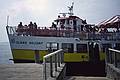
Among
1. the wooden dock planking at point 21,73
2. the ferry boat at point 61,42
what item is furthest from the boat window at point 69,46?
the wooden dock planking at point 21,73

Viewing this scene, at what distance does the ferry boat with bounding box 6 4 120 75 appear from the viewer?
91.9 ft

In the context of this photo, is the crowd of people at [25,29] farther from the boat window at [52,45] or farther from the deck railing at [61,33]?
the boat window at [52,45]

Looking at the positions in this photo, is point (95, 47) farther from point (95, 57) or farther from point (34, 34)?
point (34, 34)

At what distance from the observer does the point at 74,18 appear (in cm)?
3162

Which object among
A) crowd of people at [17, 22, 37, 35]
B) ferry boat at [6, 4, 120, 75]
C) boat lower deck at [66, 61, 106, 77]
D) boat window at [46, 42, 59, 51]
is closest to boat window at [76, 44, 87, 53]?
ferry boat at [6, 4, 120, 75]

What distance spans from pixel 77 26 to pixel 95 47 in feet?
14.0

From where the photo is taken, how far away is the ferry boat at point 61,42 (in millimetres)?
28016

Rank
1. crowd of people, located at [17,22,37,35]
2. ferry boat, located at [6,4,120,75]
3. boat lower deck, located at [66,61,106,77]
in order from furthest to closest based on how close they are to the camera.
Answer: crowd of people, located at [17,22,37,35] < ferry boat, located at [6,4,120,75] < boat lower deck, located at [66,61,106,77]

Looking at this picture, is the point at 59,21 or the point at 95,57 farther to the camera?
the point at 59,21

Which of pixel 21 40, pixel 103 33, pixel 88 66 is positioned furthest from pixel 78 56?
pixel 21 40

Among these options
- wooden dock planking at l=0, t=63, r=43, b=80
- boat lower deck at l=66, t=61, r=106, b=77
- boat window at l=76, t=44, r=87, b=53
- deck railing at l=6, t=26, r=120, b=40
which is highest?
deck railing at l=6, t=26, r=120, b=40

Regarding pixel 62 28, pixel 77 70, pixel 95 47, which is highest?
pixel 62 28

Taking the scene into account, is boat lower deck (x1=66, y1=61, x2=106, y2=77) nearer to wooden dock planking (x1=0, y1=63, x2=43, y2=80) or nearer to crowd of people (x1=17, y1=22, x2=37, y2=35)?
crowd of people (x1=17, y1=22, x2=37, y2=35)

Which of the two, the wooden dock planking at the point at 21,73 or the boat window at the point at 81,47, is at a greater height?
the boat window at the point at 81,47
